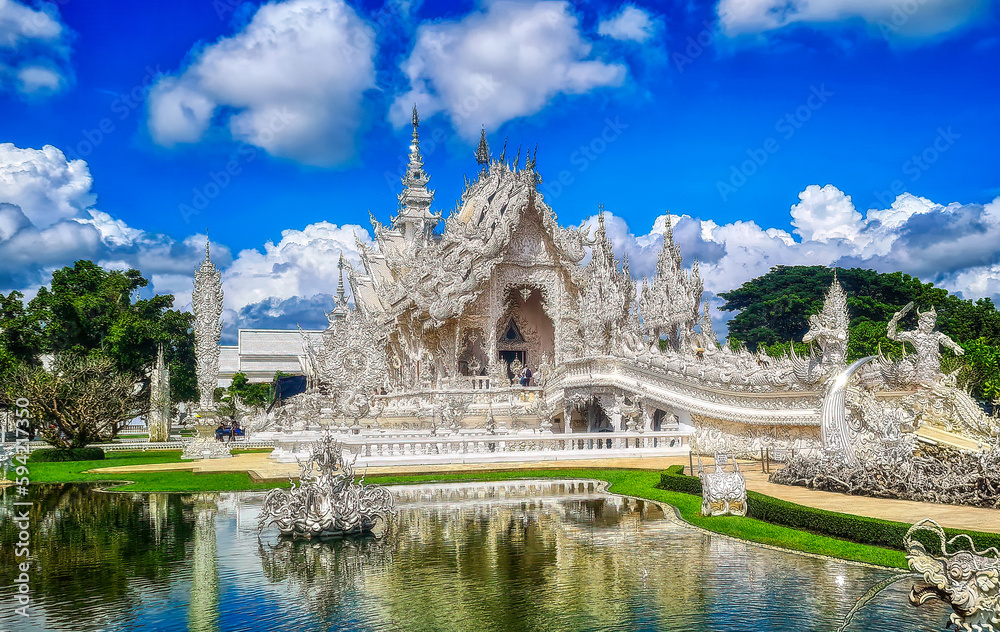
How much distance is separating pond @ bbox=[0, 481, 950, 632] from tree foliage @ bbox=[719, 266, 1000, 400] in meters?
22.3

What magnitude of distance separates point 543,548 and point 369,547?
1.99m

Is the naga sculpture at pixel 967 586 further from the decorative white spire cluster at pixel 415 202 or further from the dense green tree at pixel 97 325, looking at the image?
the decorative white spire cluster at pixel 415 202

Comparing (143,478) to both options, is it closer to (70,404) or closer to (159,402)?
(70,404)

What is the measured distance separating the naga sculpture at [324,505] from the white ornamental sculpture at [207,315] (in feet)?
45.0

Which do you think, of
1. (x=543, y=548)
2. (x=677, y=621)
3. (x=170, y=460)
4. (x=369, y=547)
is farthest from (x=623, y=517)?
(x=170, y=460)

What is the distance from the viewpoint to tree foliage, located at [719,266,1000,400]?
30.2 metres

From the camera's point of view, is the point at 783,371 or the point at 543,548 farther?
the point at 783,371

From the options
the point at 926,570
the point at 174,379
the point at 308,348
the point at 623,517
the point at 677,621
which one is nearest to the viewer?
the point at 926,570

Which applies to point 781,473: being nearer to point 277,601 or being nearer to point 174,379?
Answer: point 277,601

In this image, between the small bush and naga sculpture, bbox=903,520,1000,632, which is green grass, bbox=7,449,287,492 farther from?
naga sculpture, bbox=903,520,1000,632

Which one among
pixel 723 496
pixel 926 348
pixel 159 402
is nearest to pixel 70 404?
pixel 159 402

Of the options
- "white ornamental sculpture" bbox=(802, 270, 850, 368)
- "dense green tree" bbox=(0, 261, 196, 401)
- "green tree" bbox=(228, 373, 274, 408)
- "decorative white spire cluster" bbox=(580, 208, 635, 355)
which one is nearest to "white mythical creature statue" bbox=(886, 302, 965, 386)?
"white ornamental sculpture" bbox=(802, 270, 850, 368)

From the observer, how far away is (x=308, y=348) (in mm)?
43406

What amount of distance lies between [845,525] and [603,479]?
23.5ft
